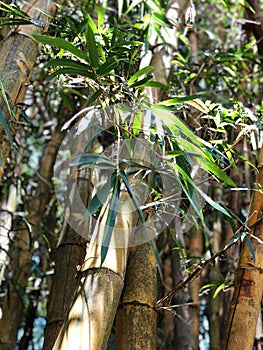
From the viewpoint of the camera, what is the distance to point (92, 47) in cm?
99

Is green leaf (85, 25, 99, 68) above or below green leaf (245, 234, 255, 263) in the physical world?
above

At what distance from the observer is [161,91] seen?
1476 mm

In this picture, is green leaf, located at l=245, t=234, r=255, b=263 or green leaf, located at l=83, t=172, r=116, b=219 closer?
green leaf, located at l=83, t=172, r=116, b=219

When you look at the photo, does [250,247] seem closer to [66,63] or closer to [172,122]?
[172,122]

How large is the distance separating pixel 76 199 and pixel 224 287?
1.39 feet

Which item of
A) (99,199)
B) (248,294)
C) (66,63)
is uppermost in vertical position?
(66,63)

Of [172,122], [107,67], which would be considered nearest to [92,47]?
[107,67]

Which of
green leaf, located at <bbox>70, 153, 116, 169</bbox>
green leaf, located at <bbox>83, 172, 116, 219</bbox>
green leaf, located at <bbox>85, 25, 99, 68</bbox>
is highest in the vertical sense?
green leaf, located at <bbox>85, 25, 99, 68</bbox>

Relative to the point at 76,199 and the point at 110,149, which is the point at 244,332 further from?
the point at 76,199

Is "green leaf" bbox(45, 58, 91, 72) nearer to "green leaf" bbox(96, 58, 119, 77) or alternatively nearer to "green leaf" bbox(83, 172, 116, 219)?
"green leaf" bbox(96, 58, 119, 77)

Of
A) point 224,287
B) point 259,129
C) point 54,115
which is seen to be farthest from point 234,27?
point 224,287

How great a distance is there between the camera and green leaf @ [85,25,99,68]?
96cm

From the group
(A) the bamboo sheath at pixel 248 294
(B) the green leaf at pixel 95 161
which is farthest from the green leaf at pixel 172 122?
(A) the bamboo sheath at pixel 248 294

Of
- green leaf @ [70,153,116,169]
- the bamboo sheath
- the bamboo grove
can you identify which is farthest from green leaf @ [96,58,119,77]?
the bamboo sheath
